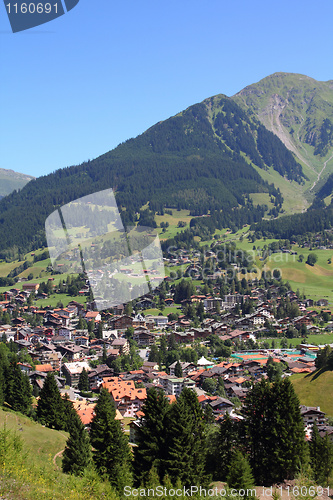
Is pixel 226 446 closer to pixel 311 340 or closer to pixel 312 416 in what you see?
pixel 312 416

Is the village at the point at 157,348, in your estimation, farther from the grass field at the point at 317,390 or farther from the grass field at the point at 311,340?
the grass field at the point at 317,390

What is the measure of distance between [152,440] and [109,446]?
5.80 feet

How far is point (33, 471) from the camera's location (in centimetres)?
1416

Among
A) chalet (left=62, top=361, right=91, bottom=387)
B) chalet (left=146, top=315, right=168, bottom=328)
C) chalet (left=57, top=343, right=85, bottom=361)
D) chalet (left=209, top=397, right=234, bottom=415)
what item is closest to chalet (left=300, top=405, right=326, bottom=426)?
chalet (left=209, top=397, right=234, bottom=415)

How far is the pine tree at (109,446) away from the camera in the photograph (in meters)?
17.7

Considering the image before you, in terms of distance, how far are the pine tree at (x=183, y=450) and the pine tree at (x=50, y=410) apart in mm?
9651

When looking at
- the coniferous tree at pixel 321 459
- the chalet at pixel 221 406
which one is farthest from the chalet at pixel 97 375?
the coniferous tree at pixel 321 459

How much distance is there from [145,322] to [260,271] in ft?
128

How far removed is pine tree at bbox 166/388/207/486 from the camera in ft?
55.5

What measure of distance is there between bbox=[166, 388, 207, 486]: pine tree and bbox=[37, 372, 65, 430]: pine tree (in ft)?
31.7

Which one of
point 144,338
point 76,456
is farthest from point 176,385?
point 76,456

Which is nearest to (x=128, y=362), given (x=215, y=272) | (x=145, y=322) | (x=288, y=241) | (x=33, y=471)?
(x=145, y=322)

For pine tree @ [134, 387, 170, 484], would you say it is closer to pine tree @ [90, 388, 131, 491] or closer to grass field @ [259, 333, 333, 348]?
pine tree @ [90, 388, 131, 491]

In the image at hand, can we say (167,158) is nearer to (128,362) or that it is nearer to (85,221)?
(128,362)
